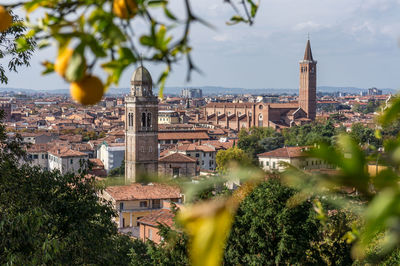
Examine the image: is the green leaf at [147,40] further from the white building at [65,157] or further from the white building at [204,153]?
the white building at [204,153]

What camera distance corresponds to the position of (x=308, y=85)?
73.0 m

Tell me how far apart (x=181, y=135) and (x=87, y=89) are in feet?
169

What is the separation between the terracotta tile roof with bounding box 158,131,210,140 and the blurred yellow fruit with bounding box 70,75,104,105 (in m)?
49.9

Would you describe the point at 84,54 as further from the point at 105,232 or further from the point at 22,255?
the point at 105,232

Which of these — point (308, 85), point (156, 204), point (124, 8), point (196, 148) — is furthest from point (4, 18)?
point (308, 85)

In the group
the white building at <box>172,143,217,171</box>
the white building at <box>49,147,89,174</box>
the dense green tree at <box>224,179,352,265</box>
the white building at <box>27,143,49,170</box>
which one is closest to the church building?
the white building at <box>172,143,217,171</box>

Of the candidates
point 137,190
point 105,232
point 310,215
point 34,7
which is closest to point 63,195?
point 105,232

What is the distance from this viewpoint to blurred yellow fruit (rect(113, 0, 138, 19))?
0.59 meters

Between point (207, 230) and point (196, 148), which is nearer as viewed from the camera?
point (207, 230)

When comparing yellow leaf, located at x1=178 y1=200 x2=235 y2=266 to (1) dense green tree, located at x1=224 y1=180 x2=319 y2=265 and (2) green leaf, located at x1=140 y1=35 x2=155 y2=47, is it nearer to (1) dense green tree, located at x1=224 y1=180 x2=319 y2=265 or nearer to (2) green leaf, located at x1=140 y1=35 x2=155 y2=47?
(2) green leaf, located at x1=140 y1=35 x2=155 y2=47

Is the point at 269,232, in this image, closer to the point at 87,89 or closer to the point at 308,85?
the point at 87,89

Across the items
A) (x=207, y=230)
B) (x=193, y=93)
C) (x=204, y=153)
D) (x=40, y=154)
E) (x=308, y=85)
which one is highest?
(x=308, y=85)

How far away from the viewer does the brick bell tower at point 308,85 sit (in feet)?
237

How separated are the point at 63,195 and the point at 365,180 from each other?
21.7 feet
